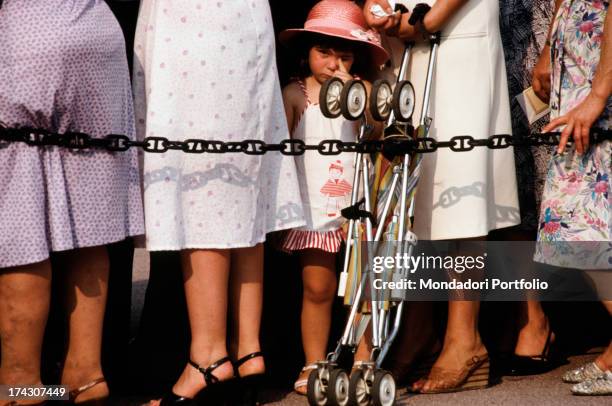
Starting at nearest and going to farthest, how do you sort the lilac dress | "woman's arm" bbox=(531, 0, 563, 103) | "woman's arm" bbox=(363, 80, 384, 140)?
the lilac dress
"woman's arm" bbox=(363, 80, 384, 140)
"woman's arm" bbox=(531, 0, 563, 103)

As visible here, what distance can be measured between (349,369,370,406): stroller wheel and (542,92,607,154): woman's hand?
119cm

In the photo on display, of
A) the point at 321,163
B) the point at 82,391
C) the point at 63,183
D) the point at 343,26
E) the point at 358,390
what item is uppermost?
the point at 343,26

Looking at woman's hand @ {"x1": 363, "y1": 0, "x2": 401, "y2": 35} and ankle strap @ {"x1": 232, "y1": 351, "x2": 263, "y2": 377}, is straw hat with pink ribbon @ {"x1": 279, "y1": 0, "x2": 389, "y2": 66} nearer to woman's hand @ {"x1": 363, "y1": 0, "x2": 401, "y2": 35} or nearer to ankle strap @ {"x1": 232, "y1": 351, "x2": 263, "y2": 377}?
woman's hand @ {"x1": 363, "y1": 0, "x2": 401, "y2": 35}

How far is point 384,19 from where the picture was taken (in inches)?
171

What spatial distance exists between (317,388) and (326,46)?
154cm

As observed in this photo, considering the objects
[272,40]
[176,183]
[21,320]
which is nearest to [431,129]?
[272,40]

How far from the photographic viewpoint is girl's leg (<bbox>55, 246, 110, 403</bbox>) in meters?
3.90

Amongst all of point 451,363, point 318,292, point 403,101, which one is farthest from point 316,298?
point 403,101

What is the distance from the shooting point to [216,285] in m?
4.05

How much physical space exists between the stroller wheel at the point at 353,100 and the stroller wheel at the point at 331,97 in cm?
4

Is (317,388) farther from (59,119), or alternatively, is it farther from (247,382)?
(59,119)

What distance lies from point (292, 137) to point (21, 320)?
145 cm

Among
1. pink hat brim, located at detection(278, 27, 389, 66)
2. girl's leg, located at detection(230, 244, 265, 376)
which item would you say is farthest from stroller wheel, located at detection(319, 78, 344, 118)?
girl's leg, located at detection(230, 244, 265, 376)

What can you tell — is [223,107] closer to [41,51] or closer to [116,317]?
[41,51]
